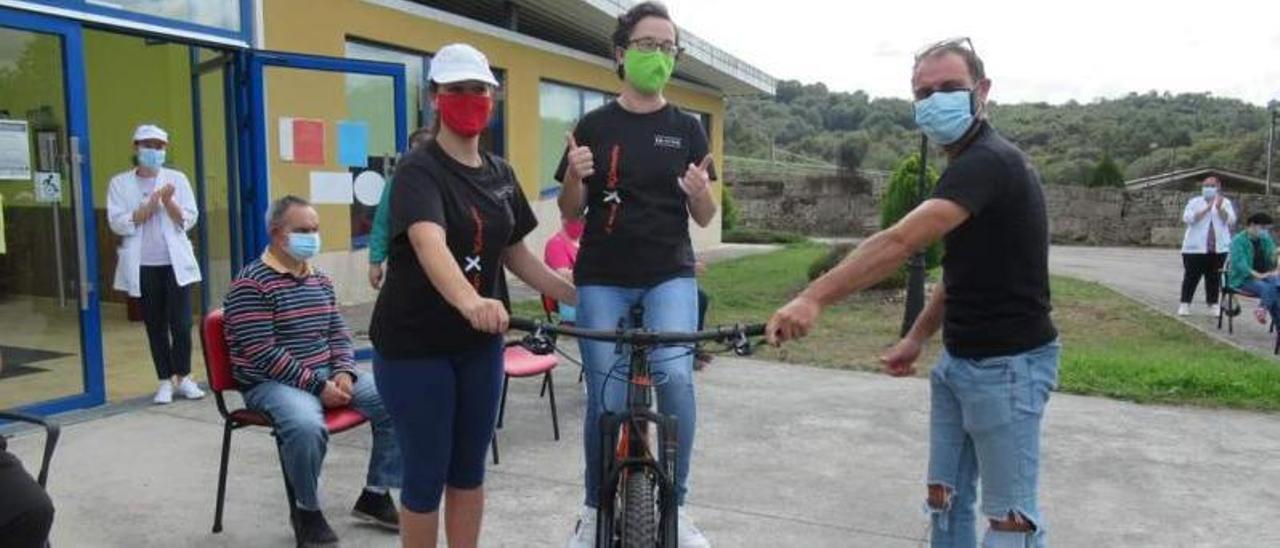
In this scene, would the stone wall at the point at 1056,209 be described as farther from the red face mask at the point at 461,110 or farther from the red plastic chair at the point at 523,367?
the red face mask at the point at 461,110

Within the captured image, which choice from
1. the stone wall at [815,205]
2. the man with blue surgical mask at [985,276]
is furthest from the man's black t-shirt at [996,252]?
the stone wall at [815,205]

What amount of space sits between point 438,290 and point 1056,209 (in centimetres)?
3364

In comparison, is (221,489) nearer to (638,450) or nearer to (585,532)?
(585,532)

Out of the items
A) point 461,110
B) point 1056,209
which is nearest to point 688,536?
point 461,110

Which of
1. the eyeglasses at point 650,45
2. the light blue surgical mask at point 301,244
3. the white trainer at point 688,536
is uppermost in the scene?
the eyeglasses at point 650,45

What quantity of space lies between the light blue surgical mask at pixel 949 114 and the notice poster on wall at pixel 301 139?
6.23 meters

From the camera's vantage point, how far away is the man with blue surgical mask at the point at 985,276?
8.82ft

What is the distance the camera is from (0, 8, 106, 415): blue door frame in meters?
5.75

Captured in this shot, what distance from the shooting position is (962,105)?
9.17 ft

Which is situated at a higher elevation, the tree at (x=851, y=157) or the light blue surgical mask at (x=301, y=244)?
the tree at (x=851, y=157)

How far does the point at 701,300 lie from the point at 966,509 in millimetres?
4110

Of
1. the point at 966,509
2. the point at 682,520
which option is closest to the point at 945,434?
the point at 966,509

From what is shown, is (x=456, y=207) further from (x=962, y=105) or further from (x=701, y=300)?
(x=701, y=300)

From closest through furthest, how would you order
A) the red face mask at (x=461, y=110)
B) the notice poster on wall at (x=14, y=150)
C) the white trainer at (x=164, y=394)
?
1. the red face mask at (x=461, y=110)
2. the notice poster on wall at (x=14, y=150)
3. the white trainer at (x=164, y=394)
